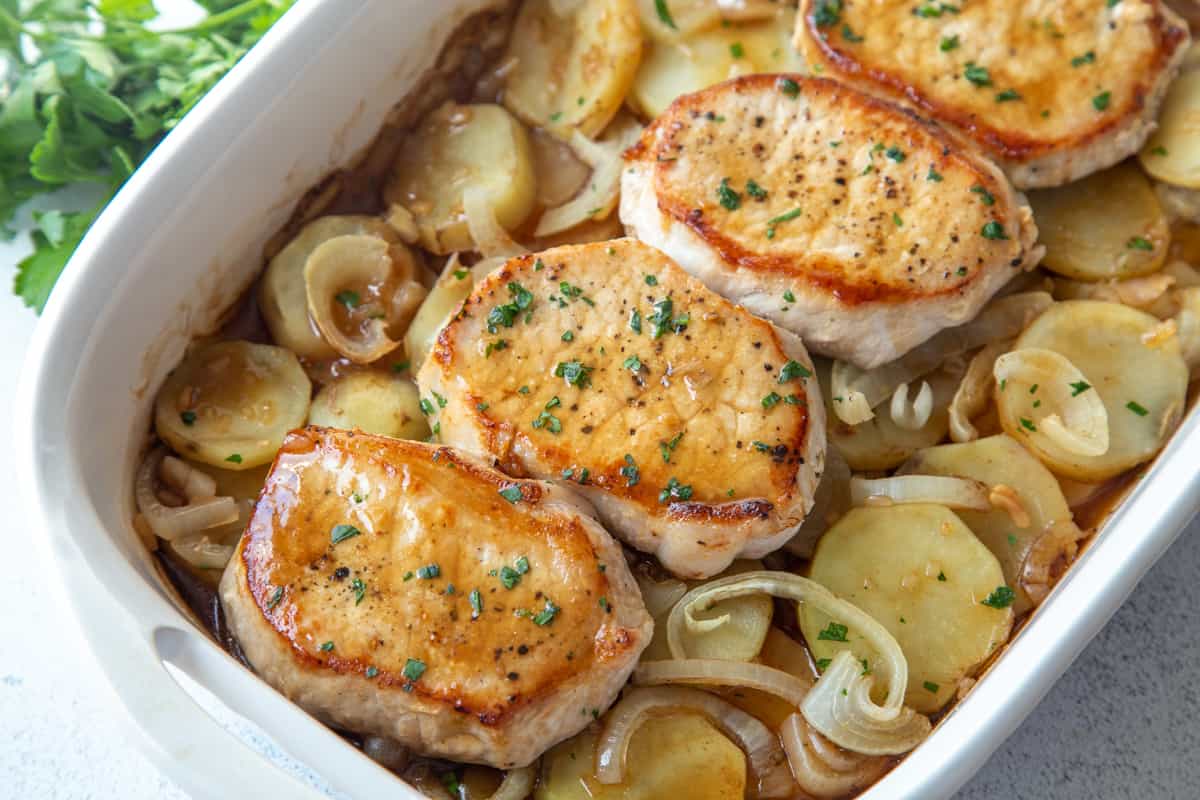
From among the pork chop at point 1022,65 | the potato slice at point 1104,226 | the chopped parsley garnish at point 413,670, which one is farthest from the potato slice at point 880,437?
the chopped parsley garnish at point 413,670

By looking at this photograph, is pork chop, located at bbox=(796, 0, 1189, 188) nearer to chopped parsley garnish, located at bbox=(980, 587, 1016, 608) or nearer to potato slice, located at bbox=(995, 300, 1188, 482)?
potato slice, located at bbox=(995, 300, 1188, 482)

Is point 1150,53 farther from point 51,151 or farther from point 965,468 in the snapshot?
point 51,151

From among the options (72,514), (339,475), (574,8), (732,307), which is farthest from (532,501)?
(574,8)

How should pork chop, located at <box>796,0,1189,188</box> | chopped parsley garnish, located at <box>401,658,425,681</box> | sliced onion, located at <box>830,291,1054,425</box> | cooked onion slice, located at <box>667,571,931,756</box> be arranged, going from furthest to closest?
pork chop, located at <box>796,0,1189,188</box>, sliced onion, located at <box>830,291,1054,425</box>, cooked onion slice, located at <box>667,571,931,756</box>, chopped parsley garnish, located at <box>401,658,425,681</box>

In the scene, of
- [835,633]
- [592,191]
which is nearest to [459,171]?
[592,191]

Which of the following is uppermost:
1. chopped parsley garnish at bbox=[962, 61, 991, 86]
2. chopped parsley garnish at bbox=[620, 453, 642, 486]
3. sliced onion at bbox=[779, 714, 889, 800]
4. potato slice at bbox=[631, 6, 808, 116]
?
chopped parsley garnish at bbox=[962, 61, 991, 86]

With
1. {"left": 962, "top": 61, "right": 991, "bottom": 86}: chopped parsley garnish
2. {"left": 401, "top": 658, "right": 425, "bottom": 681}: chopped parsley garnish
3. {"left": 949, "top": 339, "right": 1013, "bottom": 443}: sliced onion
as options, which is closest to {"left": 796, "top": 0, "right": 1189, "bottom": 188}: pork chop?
{"left": 962, "top": 61, "right": 991, "bottom": 86}: chopped parsley garnish

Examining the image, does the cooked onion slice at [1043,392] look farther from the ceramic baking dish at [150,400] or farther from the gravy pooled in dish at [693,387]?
the ceramic baking dish at [150,400]
